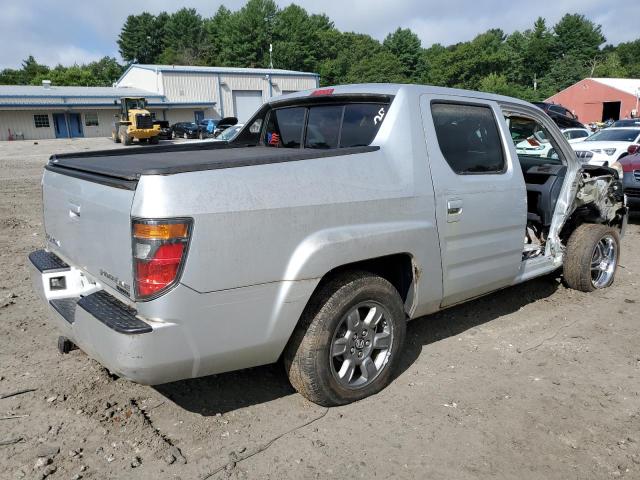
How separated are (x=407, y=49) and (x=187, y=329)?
98.7m

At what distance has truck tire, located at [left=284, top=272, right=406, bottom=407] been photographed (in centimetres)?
304

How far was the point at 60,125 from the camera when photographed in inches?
1751

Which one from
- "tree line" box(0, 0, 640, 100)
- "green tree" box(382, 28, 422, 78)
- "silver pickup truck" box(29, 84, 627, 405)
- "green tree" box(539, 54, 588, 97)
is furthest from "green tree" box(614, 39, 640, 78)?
"silver pickup truck" box(29, 84, 627, 405)

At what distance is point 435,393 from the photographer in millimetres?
3494

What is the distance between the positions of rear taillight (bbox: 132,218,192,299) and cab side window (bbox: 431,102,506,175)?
196 centimetres

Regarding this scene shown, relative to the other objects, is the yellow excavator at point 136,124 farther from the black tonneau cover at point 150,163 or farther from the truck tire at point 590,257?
the truck tire at point 590,257

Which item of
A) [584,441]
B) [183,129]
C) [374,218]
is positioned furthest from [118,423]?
[183,129]

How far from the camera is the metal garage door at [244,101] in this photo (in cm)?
5272

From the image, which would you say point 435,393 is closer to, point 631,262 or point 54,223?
point 54,223

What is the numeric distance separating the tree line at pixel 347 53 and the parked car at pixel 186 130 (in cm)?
4020

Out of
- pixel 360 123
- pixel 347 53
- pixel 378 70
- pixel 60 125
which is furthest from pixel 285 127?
pixel 347 53

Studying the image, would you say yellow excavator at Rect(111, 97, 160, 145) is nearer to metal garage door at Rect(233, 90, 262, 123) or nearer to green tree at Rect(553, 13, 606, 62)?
metal garage door at Rect(233, 90, 262, 123)

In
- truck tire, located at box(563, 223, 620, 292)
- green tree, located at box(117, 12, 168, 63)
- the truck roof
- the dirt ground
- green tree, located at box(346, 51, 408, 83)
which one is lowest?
the dirt ground

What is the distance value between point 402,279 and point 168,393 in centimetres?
173
